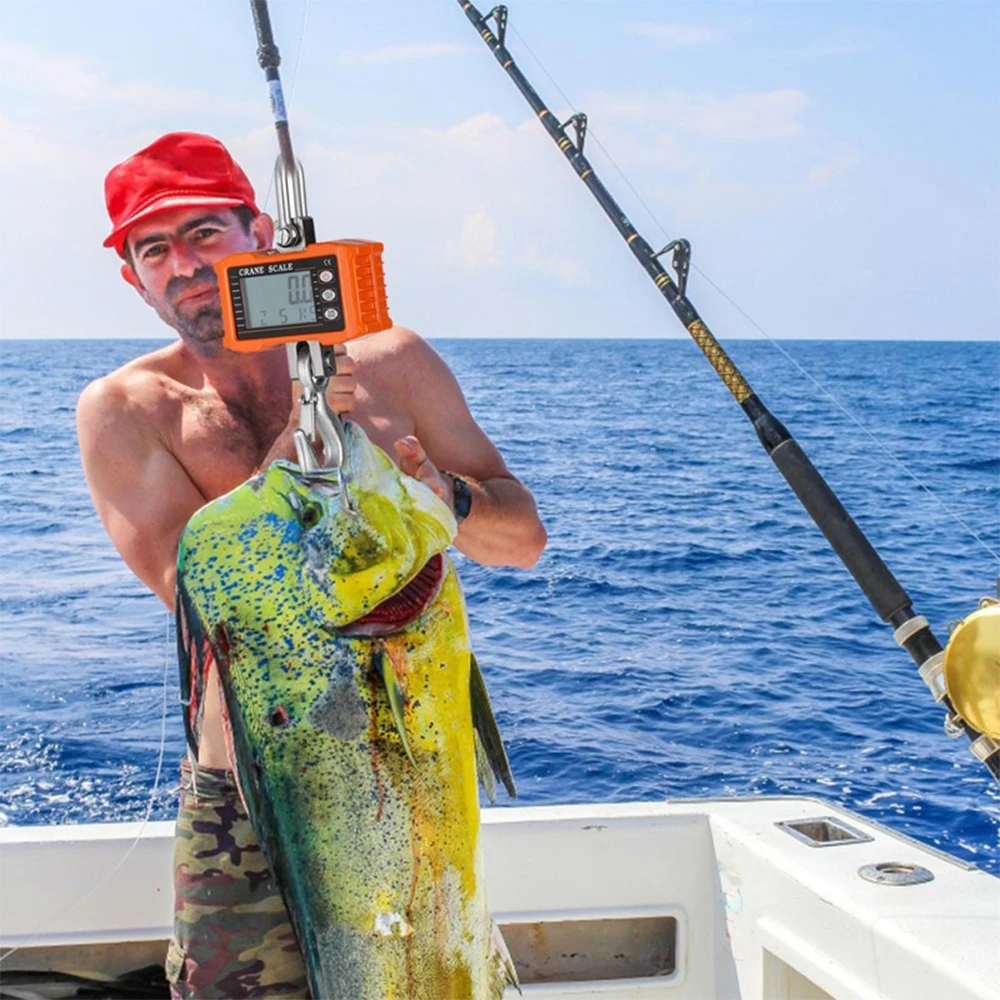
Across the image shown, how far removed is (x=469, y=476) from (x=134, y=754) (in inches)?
296

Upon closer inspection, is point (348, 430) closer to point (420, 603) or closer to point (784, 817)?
point (420, 603)

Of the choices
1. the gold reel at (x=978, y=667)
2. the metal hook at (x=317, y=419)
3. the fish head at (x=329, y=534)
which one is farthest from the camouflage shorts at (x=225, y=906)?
the gold reel at (x=978, y=667)

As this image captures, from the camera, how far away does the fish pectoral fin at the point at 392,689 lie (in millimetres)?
1714

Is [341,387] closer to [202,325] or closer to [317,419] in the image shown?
[317,419]

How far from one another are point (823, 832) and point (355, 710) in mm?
1939

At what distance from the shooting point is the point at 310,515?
171 centimetres

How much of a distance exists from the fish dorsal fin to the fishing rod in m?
0.76

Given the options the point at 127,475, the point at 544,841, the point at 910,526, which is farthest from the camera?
the point at 910,526

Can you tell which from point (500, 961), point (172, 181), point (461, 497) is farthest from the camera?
point (172, 181)

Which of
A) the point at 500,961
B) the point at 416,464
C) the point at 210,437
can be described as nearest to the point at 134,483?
the point at 210,437

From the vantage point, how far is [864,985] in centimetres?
282

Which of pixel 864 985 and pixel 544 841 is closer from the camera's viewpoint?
pixel 864 985

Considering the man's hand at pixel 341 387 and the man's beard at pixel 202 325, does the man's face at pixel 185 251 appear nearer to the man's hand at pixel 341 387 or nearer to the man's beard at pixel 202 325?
the man's beard at pixel 202 325

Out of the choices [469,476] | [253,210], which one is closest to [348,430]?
[469,476]
